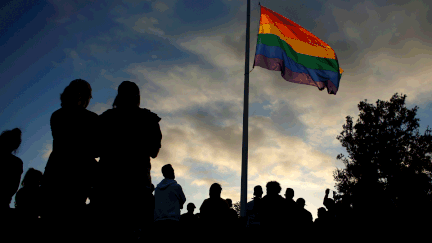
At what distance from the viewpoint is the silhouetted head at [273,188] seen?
232 inches

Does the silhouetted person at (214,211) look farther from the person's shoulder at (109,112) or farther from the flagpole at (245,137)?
the person's shoulder at (109,112)

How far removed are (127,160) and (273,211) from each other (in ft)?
13.0

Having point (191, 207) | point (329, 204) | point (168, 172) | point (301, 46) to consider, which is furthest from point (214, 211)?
point (301, 46)

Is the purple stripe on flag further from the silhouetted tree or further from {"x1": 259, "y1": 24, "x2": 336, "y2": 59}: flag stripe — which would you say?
the silhouetted tree

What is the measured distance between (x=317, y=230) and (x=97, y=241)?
20.3 feet

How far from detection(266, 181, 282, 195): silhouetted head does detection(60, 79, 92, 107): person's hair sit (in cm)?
408

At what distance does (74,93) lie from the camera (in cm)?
295

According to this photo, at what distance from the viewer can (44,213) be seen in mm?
2494

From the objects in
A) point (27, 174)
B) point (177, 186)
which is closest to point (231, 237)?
point (177, 186)

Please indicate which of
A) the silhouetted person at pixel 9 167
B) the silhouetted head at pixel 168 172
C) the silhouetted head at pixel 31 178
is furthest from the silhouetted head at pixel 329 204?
the silhouetted person at pixel 9 167

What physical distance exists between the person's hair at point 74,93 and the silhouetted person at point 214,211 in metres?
3.47

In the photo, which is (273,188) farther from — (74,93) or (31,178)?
(31,178)

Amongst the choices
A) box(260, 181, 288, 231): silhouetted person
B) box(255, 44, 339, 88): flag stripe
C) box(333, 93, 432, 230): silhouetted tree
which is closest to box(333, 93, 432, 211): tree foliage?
box(333, 93, 432, 230): silhouetted tree

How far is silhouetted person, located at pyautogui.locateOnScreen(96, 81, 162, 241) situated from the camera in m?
2.37
